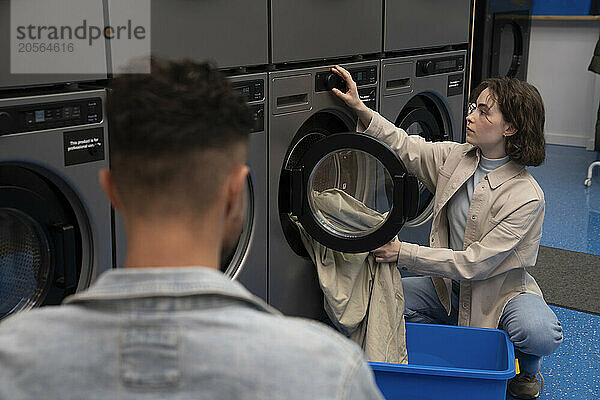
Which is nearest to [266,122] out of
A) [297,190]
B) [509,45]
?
[297,190]

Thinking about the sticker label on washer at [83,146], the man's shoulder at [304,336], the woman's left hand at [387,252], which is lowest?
the woman's left hand at [387,252]

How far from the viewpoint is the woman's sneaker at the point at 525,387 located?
2725 millimetres

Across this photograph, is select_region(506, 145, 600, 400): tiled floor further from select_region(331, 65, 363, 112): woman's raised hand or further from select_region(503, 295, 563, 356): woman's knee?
select_region(331, 65, 363, 112): woman's raised hand

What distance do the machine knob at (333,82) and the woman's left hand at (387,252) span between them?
23.2 inches

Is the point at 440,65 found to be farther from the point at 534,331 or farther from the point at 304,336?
the point at 304,336

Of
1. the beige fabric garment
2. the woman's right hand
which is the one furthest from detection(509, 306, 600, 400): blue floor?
the woman's right hand

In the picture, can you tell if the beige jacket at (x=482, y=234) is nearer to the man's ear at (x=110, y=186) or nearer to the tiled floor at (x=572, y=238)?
the tiled floor at (x=572, y=238)

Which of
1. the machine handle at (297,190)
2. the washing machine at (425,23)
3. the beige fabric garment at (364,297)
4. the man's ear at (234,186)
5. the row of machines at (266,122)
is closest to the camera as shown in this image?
the man's ear at (234,186)

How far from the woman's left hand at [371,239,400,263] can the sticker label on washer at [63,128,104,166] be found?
3.61 ft

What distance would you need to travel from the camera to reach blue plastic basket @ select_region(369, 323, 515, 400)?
7.58 ft

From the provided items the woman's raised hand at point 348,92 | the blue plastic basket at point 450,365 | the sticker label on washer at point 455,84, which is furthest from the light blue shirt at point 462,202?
the sticker label on washer at point 455,84

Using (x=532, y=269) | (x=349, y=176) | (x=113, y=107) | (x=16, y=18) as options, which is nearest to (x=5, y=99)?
(x=16, y=18)

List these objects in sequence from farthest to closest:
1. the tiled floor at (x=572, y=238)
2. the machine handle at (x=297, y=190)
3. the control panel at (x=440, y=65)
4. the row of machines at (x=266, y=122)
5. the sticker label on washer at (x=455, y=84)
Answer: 1. the sticker label on washer at (x=455, y=84)
2. the control panel at (x=440, y=65)
3. the tiled floor at (x=572, y=238)
4. the machine handle at (x=297, y=190)
5. the row of machines at (x=266, y=122)

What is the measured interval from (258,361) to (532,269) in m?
3.34
